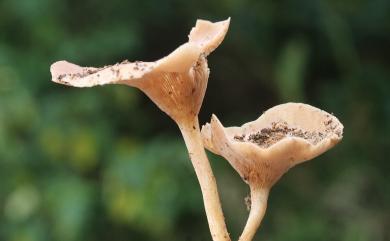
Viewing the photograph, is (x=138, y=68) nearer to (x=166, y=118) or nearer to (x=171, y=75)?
(x=171, y=75)

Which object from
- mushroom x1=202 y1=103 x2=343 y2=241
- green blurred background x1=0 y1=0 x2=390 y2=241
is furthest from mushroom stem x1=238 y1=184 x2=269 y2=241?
green blurred background x1=0 y1=0 x2=390 y2=241

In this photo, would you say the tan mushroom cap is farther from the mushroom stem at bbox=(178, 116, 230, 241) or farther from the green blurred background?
the green blurred background

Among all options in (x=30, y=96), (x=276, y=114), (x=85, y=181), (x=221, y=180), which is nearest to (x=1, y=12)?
(x=30, y=96)

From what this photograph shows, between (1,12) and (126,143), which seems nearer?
(126,143)

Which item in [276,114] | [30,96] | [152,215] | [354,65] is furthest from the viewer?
[354,65]

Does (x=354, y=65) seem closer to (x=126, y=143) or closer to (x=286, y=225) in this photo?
(x=286, y=225)

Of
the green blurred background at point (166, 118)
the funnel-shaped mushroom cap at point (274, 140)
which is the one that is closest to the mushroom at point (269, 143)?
the funnel-shaped mushroom cap at point (274, 140)

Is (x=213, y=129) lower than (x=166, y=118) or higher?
lower

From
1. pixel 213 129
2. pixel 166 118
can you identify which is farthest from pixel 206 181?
pixel 166 118
